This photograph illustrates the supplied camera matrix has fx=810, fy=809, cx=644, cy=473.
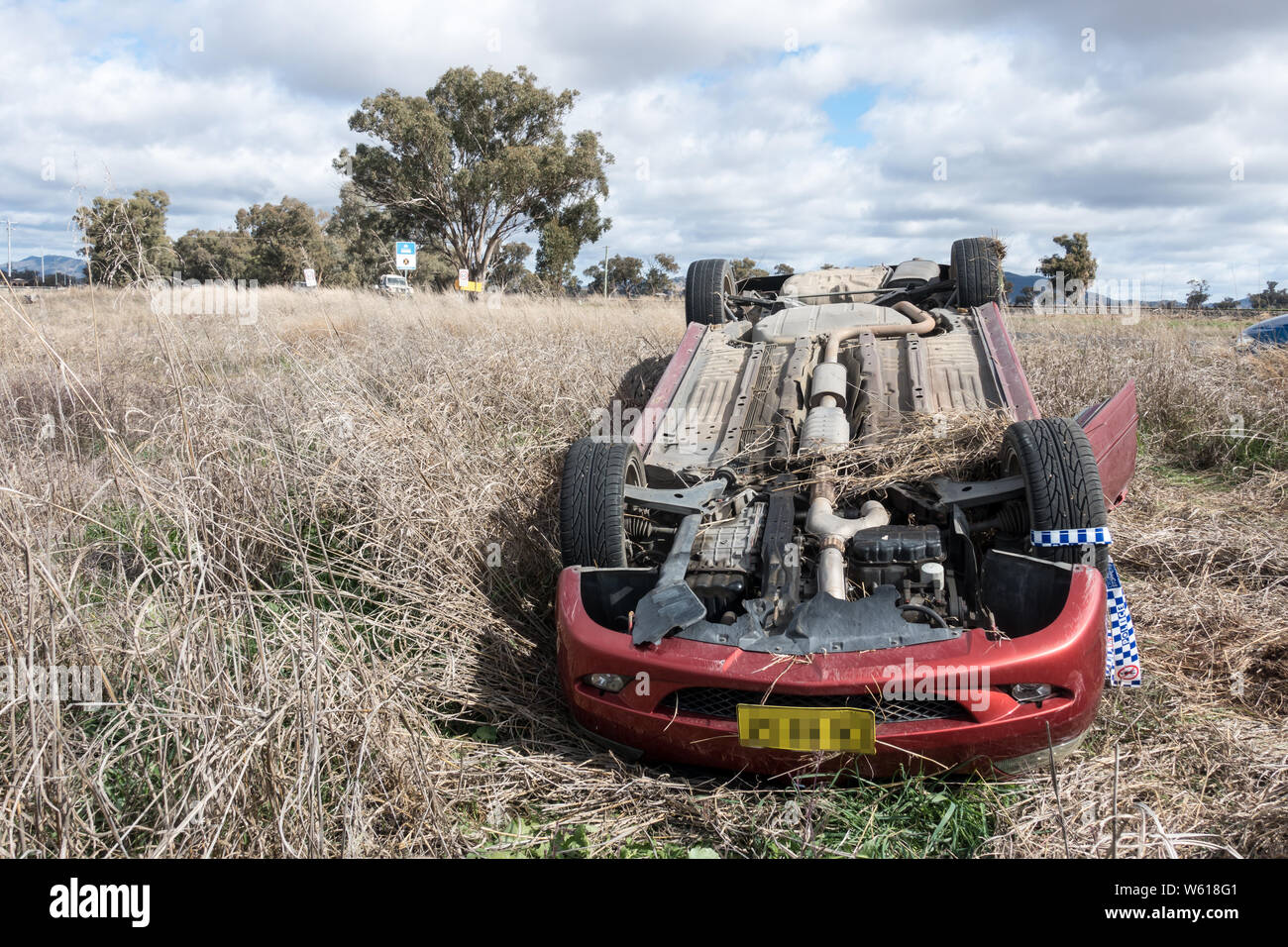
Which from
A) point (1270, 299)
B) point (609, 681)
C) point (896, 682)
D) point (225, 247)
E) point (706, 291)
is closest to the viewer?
point (896, 682)

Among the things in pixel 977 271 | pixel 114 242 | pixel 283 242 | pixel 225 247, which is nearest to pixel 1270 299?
pixel 977 271

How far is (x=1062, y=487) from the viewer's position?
311 centimetres

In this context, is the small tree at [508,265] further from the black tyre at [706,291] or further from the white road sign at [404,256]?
the black tyre at [706,291]

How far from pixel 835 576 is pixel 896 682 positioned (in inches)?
25.8

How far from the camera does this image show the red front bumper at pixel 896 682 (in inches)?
94.8

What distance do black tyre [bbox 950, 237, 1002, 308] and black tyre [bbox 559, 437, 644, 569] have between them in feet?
11.8

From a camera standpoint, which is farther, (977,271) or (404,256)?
(404,256)

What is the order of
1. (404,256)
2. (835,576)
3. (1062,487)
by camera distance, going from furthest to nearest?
(404,256) → (1062,487) → (835,576)

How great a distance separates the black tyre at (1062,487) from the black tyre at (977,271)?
2.87 meters

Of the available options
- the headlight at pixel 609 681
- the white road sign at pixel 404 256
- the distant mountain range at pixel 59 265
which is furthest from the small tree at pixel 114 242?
the white road sign at pixel 404 256

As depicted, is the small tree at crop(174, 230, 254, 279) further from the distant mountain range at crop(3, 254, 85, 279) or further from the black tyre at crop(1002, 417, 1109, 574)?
the black tyre at crop(1002, 417, 1109, 574)

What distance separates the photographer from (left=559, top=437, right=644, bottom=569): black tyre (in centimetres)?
335

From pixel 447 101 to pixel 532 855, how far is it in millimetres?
24489

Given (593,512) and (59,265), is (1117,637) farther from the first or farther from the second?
(59,265)
